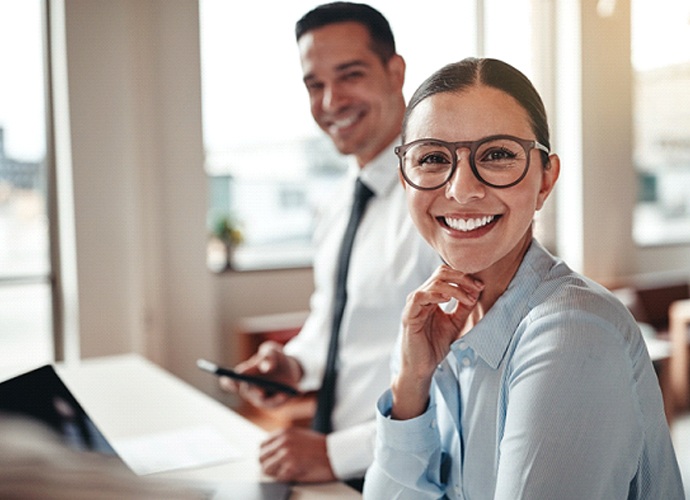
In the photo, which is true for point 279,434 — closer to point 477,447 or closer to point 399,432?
point 399,432

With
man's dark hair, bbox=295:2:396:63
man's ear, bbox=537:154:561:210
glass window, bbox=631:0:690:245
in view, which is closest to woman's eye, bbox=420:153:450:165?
man's ear, bbox=537:154:561:210

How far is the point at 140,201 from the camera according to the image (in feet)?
14.7

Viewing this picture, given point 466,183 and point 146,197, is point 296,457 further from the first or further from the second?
point 146,197

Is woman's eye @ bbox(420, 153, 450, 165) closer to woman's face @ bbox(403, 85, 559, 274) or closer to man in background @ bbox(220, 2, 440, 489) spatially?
woman's face @ bbox(403, 85, 559, 274)

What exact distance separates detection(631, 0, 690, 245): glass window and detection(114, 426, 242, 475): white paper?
589 centimetres

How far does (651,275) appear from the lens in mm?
6766

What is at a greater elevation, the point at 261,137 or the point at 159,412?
the point at 261,137

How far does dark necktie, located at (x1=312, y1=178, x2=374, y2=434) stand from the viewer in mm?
1640

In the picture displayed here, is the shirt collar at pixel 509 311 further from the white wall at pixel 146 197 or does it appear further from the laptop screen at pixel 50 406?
the white wall at pixel 146 197

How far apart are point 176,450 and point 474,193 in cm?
100

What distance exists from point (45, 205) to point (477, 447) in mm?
4124

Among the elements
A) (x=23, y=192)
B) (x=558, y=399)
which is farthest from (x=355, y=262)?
(x=23, y=192)

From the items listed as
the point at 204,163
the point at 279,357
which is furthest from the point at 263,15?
the point at 279,357

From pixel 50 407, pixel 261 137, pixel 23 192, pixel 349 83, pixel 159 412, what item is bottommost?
pixel 159 412
